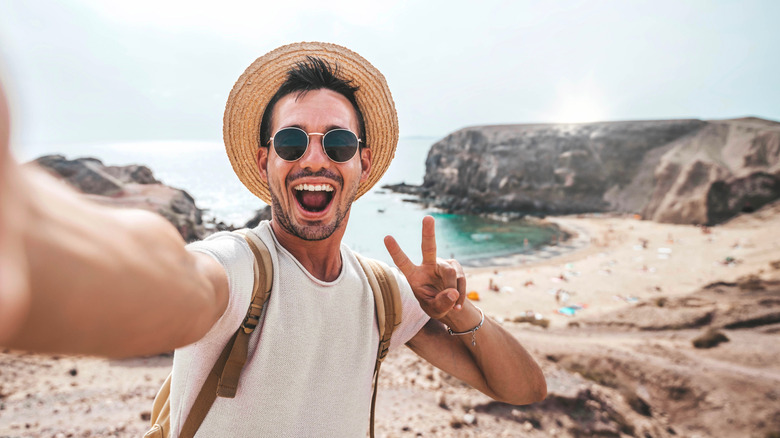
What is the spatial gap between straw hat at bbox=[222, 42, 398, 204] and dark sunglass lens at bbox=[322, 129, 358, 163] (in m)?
0.39

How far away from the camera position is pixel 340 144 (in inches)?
80.8

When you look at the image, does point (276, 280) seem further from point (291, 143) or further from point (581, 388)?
point (581, 388)

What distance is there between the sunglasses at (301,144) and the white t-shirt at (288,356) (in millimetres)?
419

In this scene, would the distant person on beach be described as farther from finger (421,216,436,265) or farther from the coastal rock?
the coastal rock

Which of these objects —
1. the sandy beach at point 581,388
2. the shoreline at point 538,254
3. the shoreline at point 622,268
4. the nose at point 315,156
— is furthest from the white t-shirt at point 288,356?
the shoreline at point 538,254

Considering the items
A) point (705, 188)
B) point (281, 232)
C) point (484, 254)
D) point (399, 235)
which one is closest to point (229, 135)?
point (281, 232)

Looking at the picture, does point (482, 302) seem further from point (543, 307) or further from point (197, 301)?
point (197, 301)

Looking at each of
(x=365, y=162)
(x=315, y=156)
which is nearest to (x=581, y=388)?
(x=365, y=162)

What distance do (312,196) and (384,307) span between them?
71 cm

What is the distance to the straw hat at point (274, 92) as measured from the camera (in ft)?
7.47

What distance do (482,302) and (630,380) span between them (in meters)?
12.5

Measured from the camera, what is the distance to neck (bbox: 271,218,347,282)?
1915mm

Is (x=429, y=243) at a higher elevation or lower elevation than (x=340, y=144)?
lower

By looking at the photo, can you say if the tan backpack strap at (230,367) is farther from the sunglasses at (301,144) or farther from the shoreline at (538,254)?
the shoreline at (538,254)
